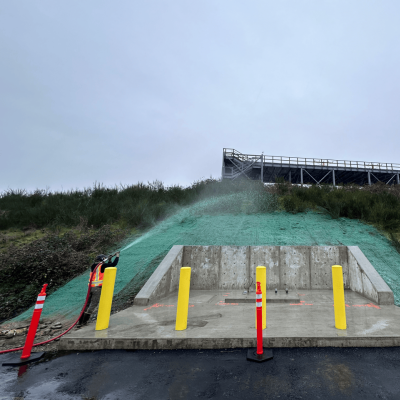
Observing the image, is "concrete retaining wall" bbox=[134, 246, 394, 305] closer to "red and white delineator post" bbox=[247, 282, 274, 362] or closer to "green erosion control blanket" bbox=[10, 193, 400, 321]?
"green erosion control blanket" bbox=[10, 193, 400, 321]

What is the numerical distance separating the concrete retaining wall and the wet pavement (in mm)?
4071

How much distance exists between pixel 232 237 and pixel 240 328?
621cm

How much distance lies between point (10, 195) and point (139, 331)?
1920cm

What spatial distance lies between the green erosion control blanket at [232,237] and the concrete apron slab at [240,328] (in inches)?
67.8

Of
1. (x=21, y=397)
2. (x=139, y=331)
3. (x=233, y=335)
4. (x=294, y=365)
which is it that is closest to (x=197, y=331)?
(x=233, y=335)

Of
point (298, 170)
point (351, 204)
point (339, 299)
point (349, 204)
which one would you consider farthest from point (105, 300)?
point (298, 170)

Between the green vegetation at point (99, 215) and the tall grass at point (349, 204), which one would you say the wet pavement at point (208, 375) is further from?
the tall grass at point (349, 204)

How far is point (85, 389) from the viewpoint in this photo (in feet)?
9.66

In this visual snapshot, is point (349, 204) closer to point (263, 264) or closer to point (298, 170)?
point (263, 264)

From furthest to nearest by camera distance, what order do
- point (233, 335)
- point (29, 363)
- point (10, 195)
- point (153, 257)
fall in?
point (10, 195) < point (153, 257) < point (233, 335) < point (29, 363)

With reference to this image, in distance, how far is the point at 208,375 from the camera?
3.16 metres

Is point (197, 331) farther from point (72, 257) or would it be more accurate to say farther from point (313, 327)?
point (72, 257)

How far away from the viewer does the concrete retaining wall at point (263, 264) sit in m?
8.06

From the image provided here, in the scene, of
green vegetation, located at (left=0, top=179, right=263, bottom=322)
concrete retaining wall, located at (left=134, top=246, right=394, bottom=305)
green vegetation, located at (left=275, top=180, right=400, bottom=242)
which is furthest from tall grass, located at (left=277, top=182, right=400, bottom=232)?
concrete retaining wall, located at (left=134, top=246, right=394, bottom=305)
